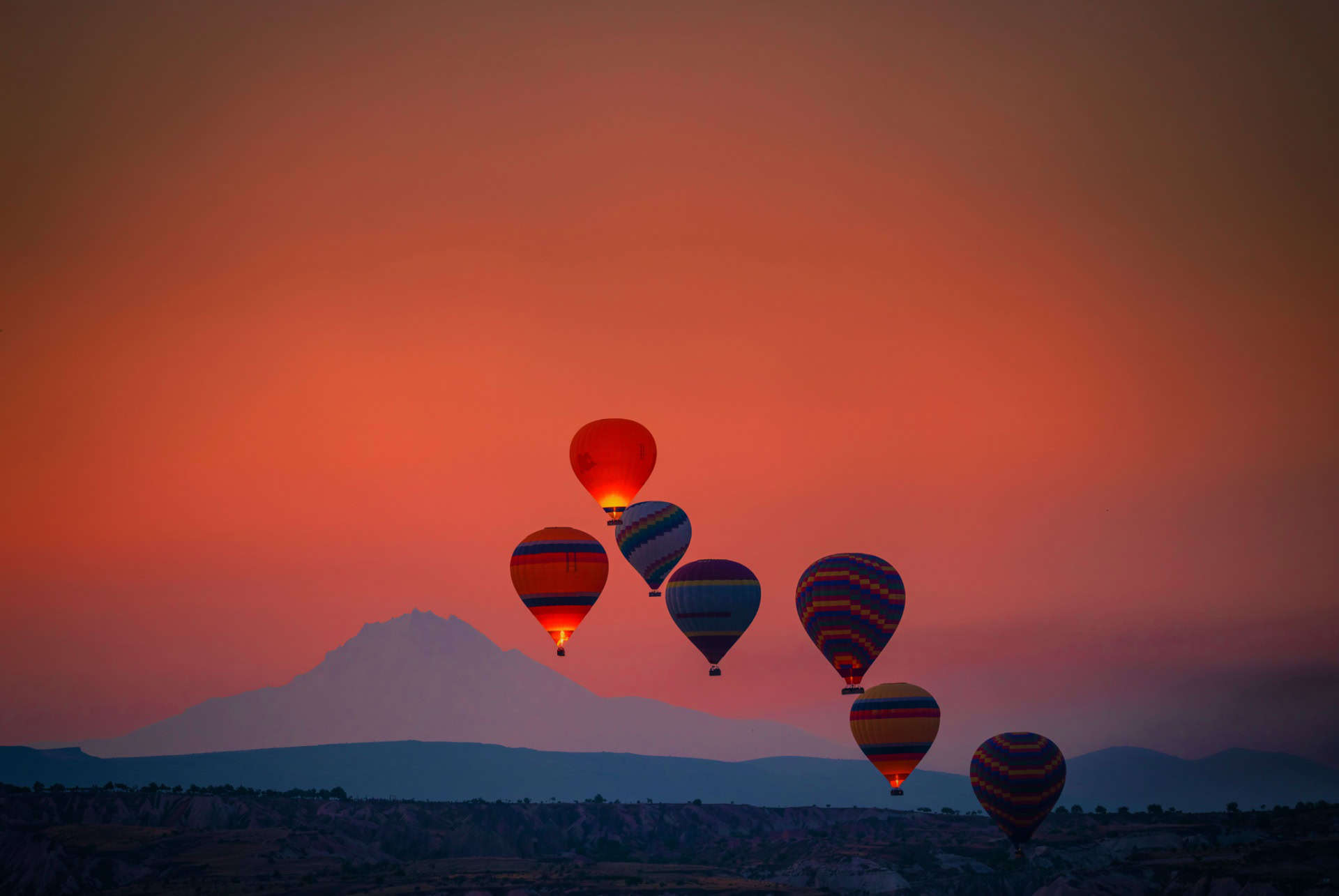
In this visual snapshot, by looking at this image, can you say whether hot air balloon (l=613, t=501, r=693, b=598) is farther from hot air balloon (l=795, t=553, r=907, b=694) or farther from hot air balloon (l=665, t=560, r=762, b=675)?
hot air balloon (l=795, t=553, r=907, b=694)

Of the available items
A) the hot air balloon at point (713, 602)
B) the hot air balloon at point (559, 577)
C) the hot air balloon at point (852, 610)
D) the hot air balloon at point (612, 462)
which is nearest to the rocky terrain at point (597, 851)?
the hot air balloon at point (852, 610)

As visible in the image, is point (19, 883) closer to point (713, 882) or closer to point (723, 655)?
point (713, 882)

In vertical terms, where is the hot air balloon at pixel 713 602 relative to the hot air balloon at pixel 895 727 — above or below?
above

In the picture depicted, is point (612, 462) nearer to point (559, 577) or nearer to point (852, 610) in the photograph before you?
point (559, 577)

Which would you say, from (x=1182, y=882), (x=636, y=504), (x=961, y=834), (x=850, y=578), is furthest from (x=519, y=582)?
(x=961, y=834)

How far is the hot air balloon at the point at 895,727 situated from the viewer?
8325 cm

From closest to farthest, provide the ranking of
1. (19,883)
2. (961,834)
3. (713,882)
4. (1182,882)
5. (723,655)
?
(723,655), (1182,882), (19,883), (713,882), (961,834)

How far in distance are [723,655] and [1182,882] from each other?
128 ft

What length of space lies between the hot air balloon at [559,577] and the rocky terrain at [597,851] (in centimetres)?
4498

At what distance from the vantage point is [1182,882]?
102 m

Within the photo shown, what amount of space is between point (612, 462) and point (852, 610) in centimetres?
1450

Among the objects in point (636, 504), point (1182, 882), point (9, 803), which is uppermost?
point (636, 504)

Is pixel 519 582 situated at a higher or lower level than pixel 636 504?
lower

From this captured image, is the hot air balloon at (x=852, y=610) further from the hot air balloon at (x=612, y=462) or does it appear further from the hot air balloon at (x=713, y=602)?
the hot air balloon at (x=612, y=462)
